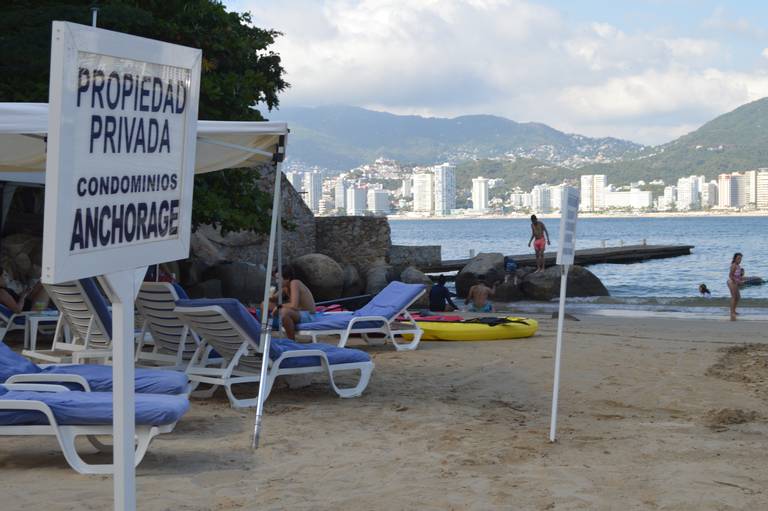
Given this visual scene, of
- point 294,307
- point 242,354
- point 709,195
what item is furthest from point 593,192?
point 242,354

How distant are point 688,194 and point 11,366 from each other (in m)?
136

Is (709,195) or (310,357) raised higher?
(709,195)

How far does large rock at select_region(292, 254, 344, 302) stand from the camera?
2305cm

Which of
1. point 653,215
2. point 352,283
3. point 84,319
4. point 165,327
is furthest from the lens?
point 653,215

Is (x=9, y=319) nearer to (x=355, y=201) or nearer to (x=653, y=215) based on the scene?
(x=355, y=201)

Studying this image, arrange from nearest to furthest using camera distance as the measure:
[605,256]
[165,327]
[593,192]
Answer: [165,327] → [605,256] → [593,192]

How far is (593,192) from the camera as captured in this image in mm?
146875

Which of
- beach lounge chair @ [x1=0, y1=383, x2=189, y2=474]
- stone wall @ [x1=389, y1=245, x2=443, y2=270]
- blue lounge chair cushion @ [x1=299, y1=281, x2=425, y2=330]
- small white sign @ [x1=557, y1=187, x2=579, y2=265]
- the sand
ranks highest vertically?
stone wall @ [x1=389, y1=245, x2=443, y2=270]

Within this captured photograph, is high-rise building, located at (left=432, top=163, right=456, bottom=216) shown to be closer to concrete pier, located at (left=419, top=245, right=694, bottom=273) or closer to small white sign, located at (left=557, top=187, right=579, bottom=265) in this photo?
concrete pier, located at (left=419, top=245, right=694, bottom=273)

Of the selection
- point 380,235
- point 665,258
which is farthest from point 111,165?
point 665,258

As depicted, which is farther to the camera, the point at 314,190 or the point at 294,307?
the point at 314,190

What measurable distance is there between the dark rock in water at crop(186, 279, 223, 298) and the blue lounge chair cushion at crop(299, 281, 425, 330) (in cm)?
898

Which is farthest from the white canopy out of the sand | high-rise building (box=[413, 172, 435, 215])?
high-rise building (box=[413, 172, 435, 215])

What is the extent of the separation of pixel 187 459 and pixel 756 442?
10.8 feet
